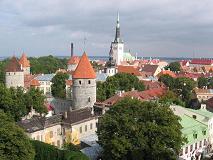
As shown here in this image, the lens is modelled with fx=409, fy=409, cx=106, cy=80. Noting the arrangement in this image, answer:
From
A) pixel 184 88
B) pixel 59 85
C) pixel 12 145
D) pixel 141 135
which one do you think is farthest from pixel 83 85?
pixel 59 85

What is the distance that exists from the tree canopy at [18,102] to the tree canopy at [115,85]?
1194 cm

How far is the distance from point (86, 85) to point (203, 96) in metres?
35.4

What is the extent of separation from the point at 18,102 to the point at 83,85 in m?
8.44

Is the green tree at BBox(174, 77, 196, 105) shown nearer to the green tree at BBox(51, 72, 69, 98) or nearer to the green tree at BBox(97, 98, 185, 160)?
the green tree at BBox(51, 72, 69, 98)

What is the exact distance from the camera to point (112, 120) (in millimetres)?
34344

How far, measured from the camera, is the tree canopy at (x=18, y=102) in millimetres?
48406

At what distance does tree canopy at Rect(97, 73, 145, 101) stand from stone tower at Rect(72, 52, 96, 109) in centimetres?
895

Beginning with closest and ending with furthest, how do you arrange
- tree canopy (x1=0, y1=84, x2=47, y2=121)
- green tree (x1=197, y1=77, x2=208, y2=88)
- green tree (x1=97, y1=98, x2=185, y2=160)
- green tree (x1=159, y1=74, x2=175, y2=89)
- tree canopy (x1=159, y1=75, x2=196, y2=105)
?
green tree (x1=97, y1=98, x2=185, y2=160) → tree canopy (x1=0, y1=84, x2=47, y2=121) → tree canopy (x1=159, y1=75, x2=196, y2=105) → green tree (x1=159, y1=74, x2=175, y2=89) → green tree (x1=197, y1=77, x2=208, y2=88)

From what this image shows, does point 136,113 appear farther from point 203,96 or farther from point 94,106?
point 203,96

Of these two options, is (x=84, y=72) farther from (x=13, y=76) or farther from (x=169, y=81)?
(x=169, y=81)

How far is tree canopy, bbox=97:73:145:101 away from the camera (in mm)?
63062

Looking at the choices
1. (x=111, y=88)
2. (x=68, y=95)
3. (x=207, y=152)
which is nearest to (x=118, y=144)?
(x=207, y=152)

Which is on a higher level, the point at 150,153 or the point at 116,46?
the point at 116,46

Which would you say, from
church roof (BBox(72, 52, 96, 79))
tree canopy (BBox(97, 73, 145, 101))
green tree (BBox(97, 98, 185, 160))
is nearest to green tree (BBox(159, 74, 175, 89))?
tree canopy (BBox(97, 73, 145, 101))
